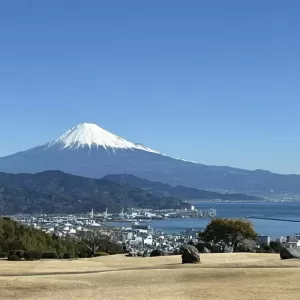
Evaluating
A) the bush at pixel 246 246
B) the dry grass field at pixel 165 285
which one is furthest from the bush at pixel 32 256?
the bush at pixel 246 246

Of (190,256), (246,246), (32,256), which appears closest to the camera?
(190,256)

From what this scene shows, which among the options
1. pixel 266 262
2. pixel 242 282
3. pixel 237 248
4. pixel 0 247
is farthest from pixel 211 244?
pixel 242 282

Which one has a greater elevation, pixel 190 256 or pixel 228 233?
pixel 228 233

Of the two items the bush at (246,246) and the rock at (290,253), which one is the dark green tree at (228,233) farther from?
the rock at (290,253)

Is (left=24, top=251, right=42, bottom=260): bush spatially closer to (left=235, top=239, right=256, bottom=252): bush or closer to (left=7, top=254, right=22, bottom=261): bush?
(left=7, top=254, right=22, bottom=261): bush

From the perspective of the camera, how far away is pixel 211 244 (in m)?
61.9

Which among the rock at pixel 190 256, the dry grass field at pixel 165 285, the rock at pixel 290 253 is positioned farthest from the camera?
the rock at pixel 290 253

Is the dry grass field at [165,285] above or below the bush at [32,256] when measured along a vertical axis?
above

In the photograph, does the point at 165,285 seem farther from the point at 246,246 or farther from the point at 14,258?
the point at 246,246

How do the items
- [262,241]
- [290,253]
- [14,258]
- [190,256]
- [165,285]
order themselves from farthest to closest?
[262,241], [14,258], [290,253], [190,256], [165,285]

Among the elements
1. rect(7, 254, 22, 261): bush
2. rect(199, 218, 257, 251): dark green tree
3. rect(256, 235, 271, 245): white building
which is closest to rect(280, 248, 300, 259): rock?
rect(7, 254, 22, 261): bush

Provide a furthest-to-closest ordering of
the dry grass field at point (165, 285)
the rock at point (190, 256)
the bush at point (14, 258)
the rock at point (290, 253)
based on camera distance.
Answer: the bush at point (14, 258)
the rock at point (290, 253)
the rock at point (190, 256)
the dry grass field at point (165, 285)

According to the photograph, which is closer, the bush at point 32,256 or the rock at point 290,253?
the rock at point 290,253

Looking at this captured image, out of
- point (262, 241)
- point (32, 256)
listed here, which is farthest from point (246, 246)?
point (32, 256)
